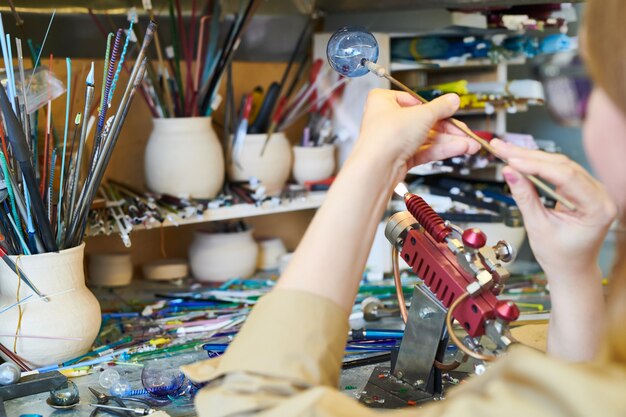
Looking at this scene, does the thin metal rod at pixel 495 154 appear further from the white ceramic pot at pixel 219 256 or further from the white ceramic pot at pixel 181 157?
the white ceramic pot at pixel 219 256

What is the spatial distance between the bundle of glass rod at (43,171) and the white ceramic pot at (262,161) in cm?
44

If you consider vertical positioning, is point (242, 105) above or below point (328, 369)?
above

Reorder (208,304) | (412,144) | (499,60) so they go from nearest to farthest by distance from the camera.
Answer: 1. (412,144)
2. (208,304)
3. (499,60)

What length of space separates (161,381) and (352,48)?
516 millimetres

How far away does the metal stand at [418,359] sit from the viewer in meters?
1.01

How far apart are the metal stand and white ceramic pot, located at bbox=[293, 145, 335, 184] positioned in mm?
704

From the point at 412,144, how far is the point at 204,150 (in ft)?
2.42

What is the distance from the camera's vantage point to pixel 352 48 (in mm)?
958

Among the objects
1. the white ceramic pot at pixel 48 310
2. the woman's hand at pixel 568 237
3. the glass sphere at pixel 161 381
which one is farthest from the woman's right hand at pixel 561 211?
the white ceramic pot at pixel 48 310

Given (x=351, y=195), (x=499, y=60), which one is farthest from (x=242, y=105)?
(x=351, y=195)

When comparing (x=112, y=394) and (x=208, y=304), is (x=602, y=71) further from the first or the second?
(x=208, y=304)

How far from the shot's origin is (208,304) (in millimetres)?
1438

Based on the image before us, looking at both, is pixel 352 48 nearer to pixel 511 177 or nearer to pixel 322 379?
pixel 511 177

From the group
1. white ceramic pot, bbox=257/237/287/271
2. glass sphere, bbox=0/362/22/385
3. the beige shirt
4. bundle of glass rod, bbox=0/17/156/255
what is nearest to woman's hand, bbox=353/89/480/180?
the beige shirt
